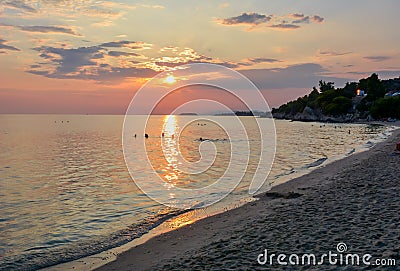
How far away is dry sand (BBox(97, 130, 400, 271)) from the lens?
8.21m

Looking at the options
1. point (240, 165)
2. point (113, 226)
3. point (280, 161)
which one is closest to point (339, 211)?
point (113, 226)

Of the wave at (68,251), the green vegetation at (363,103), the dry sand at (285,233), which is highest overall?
the green vegetation at (363,103)

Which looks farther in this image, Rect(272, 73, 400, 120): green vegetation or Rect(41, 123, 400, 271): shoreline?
Rect(272, 73, 400, 120): green vegetation

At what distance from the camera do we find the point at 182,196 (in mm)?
19859

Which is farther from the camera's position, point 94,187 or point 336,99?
point 336,99

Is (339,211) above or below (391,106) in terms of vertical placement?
below

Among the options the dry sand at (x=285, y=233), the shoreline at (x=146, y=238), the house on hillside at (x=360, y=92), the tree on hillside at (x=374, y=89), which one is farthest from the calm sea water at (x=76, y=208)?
the house on hillside at (x=360, y=92)

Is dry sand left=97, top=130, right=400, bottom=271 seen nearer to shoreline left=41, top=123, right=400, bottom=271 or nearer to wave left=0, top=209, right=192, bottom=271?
shoreline left=41, top=123, right=400, bottom=271

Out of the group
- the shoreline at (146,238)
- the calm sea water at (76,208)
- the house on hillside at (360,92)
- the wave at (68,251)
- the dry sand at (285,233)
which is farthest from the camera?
the house on hillside at (360,92)

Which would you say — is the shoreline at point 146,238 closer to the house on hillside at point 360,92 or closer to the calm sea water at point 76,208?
the calm sea water at point 76,208

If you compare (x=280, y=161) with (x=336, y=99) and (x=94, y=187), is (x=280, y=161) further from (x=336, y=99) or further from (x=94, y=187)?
(x=336, y=99)

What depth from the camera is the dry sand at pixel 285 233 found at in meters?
8.21

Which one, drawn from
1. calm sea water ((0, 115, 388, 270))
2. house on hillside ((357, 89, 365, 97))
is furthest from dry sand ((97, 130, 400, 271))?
house on hillside ((357, 89, 365, 97))

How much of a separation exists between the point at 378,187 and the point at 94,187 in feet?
56.1
